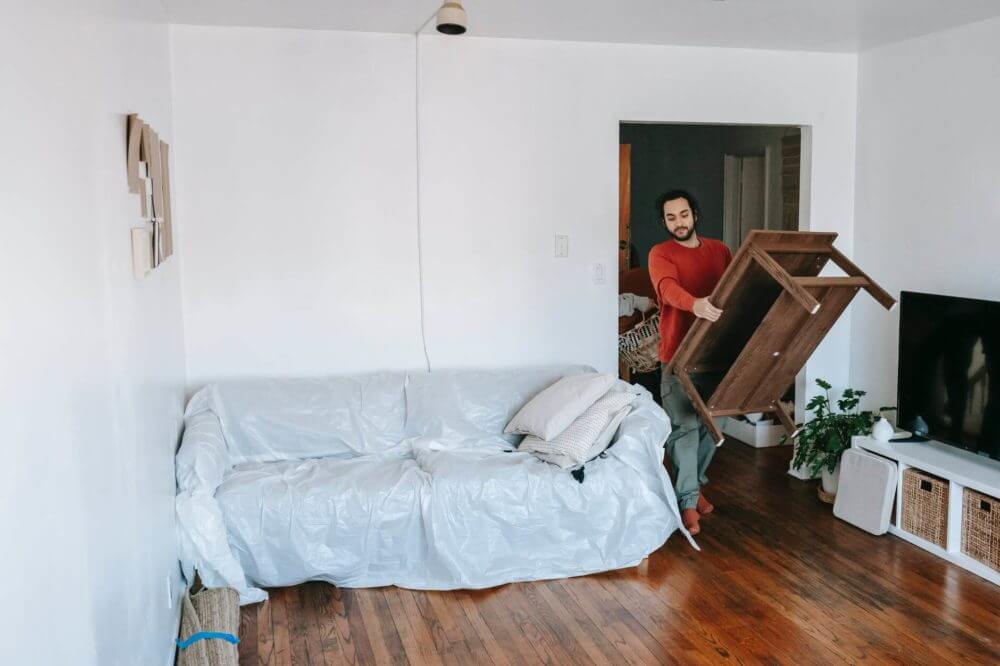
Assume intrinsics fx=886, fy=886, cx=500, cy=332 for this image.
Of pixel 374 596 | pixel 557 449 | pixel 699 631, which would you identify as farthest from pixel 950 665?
pixel 374 596

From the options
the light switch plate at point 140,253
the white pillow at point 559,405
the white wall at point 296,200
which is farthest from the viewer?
the white wall at point 296,200

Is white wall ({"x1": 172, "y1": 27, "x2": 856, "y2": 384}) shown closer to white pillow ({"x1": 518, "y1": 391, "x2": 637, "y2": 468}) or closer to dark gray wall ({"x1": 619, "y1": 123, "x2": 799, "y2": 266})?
white pillow ({"x1": 518, "y1": 391, "x2": 637, "y2": 468})

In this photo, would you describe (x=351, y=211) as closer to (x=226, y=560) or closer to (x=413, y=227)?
(x=413, y=227)

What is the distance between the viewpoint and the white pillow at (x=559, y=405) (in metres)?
3.91

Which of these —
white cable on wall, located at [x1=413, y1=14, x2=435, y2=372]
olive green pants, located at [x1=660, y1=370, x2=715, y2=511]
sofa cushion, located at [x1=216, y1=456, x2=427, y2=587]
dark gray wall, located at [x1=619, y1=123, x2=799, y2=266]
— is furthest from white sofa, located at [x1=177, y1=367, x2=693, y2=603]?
dark gray wall, located at [x1=619, y1=123, x2=799, y2=266]

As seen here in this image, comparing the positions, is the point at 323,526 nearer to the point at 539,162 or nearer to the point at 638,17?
the point at 539,162

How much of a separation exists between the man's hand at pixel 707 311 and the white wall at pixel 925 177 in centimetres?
139

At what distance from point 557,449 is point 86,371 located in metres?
2.43

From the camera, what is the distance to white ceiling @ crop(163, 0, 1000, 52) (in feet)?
12.6

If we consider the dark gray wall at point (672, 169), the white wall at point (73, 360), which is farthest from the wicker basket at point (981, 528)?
the dark gray wall at point (672, 169)

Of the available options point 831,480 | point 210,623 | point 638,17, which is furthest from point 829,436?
point 210,623

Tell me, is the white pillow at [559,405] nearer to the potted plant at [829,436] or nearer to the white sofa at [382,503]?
the white sofa at [382,503]

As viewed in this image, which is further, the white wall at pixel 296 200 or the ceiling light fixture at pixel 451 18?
the white wall at pixel 296 200

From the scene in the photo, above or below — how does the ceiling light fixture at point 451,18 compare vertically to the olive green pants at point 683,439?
above
